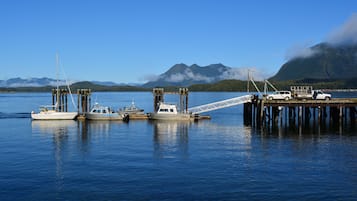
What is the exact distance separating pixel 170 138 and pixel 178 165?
65.7ft

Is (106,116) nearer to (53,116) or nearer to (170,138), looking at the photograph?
(53,116)

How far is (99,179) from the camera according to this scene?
35.2 meters

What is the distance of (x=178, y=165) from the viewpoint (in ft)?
134

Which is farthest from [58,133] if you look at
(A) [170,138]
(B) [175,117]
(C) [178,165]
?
(C) [178,165]

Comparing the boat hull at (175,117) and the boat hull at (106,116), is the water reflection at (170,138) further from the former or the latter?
the boat hull at (106,116)

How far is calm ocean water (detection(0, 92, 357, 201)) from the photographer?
1240 inches

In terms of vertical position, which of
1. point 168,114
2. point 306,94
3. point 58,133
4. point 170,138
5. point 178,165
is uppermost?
point 306,94

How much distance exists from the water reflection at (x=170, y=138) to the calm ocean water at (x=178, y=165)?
0.12m

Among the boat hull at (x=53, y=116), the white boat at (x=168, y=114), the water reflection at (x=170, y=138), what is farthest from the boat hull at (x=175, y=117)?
the boat hull at (x=53, y=116)

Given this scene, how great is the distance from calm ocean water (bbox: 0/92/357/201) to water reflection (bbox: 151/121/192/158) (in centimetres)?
12

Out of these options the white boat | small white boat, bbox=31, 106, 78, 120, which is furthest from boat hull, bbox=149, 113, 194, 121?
small white boat, bbox=31, 106, 78, 120

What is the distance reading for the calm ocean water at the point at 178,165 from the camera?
103 feet

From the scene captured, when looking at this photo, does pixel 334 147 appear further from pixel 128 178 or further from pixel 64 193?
pixel 64 193

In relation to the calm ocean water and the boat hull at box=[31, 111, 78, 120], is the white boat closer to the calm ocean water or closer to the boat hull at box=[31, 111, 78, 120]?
the calm ocean water
